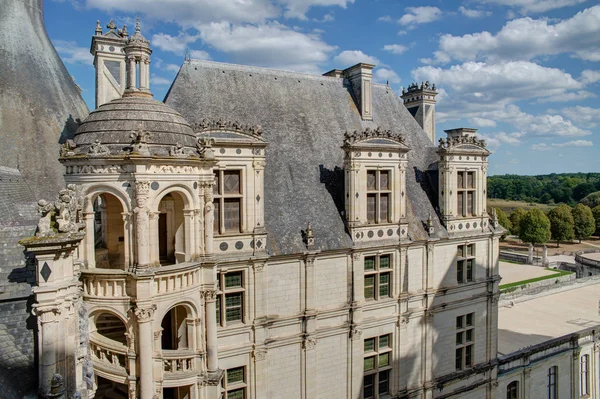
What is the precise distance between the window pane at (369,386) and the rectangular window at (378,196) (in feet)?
20.8

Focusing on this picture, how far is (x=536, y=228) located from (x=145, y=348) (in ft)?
245

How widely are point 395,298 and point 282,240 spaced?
570 cm

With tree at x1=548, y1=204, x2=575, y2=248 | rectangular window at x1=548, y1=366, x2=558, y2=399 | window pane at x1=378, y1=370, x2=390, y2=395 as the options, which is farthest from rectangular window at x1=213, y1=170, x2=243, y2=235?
tree at x1=548, y1=204, x2=575, y2=248

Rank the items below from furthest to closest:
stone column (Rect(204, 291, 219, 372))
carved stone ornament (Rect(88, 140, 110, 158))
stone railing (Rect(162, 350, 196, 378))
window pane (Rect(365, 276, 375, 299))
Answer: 1. window pane (Rect(365, 276, 375, 299))
2. stone column (Rect(204, 291, 219, 372))
3. stone railing (Rect(162, 350, 196, 378))
4. carved stone ornament (Rect(88, 140, 110, 158))

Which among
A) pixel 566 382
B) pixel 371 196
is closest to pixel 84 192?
pixel 371 196

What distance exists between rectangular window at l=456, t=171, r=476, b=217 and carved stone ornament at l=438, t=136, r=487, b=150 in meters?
1.37

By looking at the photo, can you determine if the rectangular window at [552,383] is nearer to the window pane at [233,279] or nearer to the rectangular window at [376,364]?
the rectangular window at [376,364]

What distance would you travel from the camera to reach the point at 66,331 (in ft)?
27.0

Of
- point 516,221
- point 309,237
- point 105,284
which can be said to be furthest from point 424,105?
point 516,221

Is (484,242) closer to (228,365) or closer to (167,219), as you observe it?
(228,365)

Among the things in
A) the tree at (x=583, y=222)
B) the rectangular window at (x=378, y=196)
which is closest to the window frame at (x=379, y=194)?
the rectangular window at (x=378, y=196)

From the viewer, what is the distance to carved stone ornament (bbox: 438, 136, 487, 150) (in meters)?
19.8

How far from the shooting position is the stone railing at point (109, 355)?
1155 centimetres

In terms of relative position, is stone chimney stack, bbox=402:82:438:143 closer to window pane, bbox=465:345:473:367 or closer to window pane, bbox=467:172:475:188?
window pane, bbox=467:172:475:188
